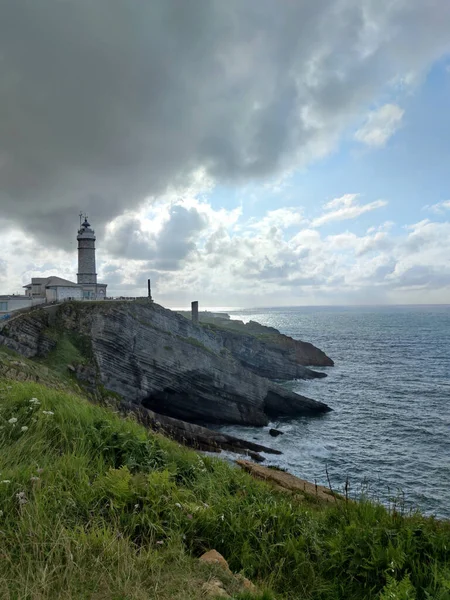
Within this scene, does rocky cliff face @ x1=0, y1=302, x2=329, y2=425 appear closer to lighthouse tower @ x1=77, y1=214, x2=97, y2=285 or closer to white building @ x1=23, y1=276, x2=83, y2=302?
white building @ x1=23, y1=276, x2=83, y2=302

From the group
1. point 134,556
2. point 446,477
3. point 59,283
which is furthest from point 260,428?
point 134,556

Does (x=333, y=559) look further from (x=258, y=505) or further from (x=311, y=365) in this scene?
(x=311, y=365)

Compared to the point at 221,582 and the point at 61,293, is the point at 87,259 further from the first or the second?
the point at 221,582

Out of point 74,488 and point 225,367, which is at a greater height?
Answer: point 74,488

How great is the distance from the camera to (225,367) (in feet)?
108

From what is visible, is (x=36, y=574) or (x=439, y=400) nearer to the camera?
(x=36, y=574)

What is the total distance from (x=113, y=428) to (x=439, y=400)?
3579 centimetres

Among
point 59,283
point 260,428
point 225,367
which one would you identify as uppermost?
point 59,283

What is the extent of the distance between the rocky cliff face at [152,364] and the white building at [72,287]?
16.5ft

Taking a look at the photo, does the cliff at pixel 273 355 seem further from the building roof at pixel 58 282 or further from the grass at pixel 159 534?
the grass at pixel 159 534

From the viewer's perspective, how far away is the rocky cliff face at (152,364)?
25208 mm

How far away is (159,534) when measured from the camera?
355 centimetres

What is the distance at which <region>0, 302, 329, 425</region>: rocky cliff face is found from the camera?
25.2m

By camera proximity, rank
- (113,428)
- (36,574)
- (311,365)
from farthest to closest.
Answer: (311,365), (113,428), (36,574)
